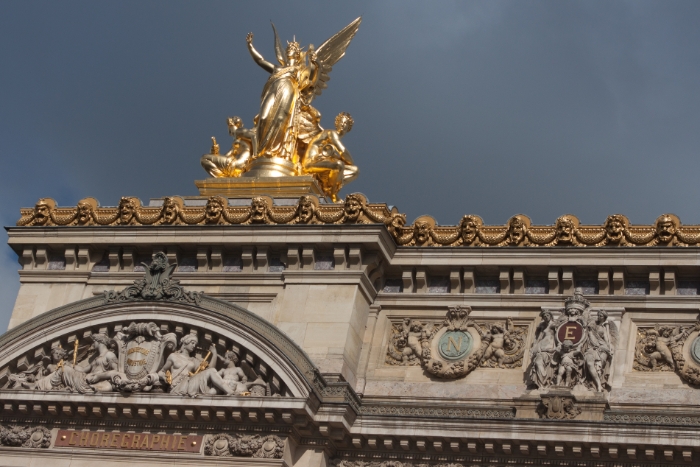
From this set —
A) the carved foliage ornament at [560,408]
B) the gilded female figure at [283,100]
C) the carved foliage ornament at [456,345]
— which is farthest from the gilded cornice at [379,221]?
the carved foliage ornament at [560,408]

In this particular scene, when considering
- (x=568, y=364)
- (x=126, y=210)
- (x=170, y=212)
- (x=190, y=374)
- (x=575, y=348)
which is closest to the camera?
(x=568, y=364)

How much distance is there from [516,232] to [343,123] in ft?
18.4

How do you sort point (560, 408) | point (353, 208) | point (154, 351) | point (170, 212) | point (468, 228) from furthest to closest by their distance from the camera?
1. point (170, 212)
2. point (353, 208)
3. point (468, 228)
4. point (154, 351)
5. point (560, 408)

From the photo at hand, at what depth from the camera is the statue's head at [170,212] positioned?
27.7m

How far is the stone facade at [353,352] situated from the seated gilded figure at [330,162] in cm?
245

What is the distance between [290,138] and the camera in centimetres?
2992

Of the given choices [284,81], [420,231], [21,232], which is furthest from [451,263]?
[21,232]

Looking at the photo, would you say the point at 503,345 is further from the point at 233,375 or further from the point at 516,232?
the point at 233,375

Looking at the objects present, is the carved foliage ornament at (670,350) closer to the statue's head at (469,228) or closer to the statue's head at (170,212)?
the statue's head at (469,228)

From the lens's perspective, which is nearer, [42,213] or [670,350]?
[670,350]

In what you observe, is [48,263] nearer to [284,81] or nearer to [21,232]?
[21,232]

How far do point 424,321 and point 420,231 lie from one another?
1528 millimetres

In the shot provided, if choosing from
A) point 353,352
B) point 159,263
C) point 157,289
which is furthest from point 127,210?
point 353,352

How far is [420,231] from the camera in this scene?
26625 mm
